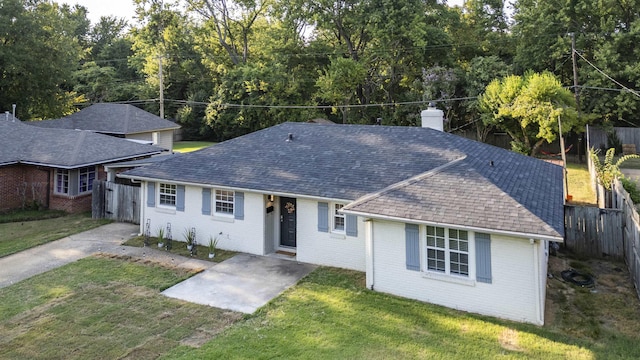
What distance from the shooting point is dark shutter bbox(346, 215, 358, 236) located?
40.7 ft

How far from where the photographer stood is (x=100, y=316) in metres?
9.58

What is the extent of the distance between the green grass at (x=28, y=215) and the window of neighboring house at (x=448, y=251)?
1669 cm

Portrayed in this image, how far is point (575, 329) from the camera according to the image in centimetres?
893

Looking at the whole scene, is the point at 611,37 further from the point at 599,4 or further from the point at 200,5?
the point at 200,5

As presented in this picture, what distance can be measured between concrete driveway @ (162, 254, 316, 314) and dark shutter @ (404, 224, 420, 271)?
3077 mm

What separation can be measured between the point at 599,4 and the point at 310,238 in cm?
2796

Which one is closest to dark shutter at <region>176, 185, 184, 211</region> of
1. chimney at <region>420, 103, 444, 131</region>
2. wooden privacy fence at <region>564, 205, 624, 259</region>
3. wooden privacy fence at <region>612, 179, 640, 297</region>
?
chimney at <region>420, 103, 444, 131</region>

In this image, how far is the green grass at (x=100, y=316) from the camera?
829cm

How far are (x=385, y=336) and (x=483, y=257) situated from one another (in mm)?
2910

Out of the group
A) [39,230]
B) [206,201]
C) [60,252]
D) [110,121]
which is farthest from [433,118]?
[110,121]

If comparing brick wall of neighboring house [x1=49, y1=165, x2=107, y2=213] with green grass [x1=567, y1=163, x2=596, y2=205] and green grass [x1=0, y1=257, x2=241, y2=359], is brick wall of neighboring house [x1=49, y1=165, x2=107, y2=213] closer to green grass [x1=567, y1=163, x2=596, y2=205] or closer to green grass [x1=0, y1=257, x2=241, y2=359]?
green grass [x1=0, y1=257, x2=241, y2=359]

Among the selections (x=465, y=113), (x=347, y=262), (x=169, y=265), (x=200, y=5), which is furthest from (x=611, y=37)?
(x=200, y=5)

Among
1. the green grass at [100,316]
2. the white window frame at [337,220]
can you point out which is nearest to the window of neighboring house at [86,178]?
the green grass at [100,316]

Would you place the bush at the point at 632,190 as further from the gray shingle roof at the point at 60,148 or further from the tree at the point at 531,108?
the gray shingle roof at the point at 60,148
